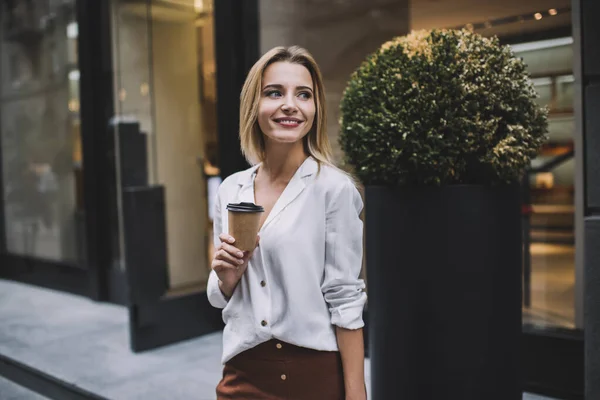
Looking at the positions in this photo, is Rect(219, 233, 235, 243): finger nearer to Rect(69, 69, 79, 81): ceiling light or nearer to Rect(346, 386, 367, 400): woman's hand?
Rect(346, 386, 367, 400): woman's hand

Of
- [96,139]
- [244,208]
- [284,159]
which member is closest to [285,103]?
[284,159]

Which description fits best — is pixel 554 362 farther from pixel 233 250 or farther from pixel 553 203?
pixel 233 250

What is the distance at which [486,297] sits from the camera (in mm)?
2607

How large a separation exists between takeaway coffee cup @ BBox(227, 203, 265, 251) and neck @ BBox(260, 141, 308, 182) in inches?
9.9

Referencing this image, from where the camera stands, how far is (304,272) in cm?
173

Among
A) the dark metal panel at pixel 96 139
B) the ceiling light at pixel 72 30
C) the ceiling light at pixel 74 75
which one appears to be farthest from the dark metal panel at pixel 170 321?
the ceiling light at pixel 72 30

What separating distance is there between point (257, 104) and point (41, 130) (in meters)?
7.61

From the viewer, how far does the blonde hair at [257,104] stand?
5.82 feet

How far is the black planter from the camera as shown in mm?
2590

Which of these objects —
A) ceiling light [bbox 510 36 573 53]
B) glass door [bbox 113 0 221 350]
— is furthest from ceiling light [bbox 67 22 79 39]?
ceiling light [bbox 510 36 573 53]

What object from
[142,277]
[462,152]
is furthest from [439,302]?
[142,277]

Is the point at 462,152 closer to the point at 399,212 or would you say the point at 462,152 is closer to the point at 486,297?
the point at 399,212

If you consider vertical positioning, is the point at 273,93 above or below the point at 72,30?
below

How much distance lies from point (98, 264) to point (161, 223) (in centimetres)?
251
